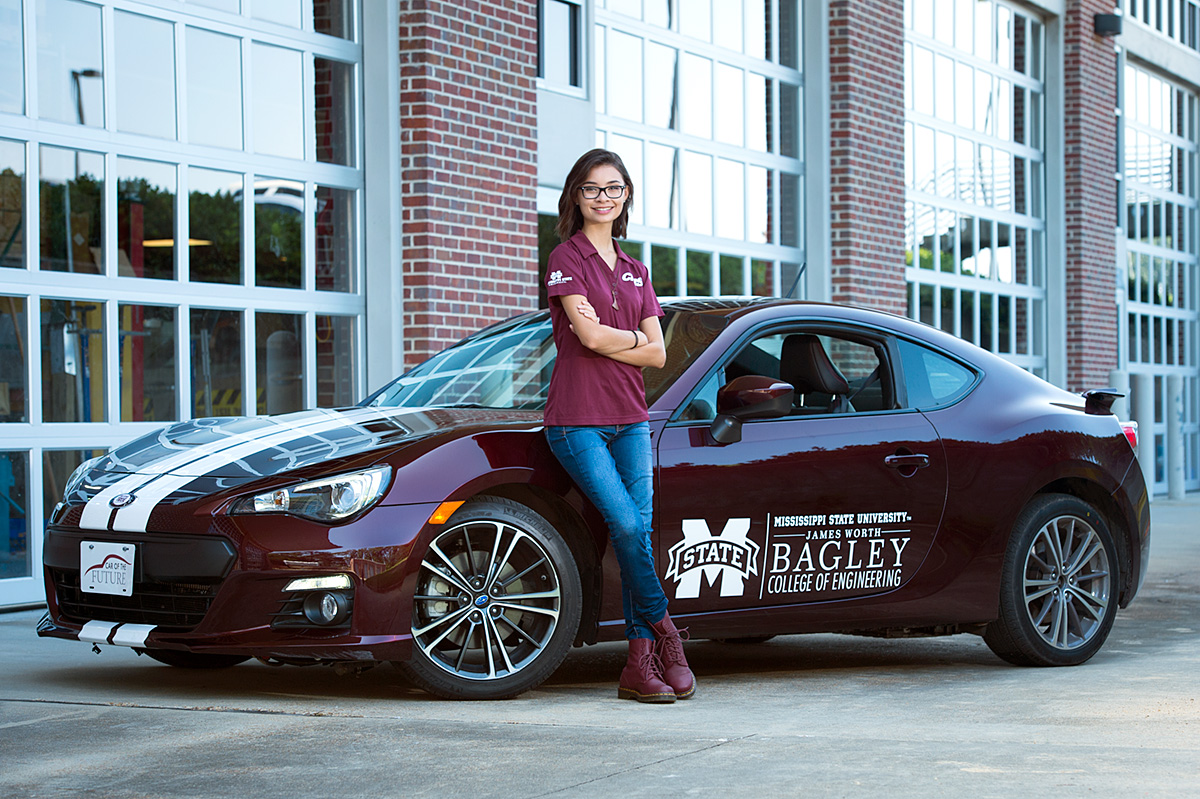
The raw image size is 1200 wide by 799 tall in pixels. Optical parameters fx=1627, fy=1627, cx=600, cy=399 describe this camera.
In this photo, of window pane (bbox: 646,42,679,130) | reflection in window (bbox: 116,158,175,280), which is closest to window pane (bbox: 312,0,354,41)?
reflection in window (bbox: 116,158,175,280)

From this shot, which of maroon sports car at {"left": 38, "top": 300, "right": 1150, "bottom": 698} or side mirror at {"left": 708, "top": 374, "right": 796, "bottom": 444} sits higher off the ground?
side mirror at {"left": 708, "top": 374, "right": 796, "bottom": 444}

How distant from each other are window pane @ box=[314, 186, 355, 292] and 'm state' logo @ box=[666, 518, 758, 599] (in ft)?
15.9

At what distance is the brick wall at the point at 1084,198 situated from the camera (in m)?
18.5

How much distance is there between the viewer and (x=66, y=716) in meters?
4.98

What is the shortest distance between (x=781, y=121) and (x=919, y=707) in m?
→ 9.84

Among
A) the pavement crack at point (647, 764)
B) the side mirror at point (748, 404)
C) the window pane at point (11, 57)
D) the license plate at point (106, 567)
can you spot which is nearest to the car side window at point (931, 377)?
the side mirror at point (748, 404)

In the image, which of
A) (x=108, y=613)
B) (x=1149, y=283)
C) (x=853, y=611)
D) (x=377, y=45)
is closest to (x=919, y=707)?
(x=853, y=611)

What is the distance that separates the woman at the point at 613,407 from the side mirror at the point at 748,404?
304 mm

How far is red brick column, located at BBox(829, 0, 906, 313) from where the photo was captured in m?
14.4

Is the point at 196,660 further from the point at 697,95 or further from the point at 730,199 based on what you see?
the point at 730,199

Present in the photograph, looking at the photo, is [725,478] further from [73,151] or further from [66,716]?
[73,151]

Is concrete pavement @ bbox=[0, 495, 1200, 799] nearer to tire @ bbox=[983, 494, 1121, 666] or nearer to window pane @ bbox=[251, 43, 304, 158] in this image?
tire @ bbox=[983, 494, 1121, 666]

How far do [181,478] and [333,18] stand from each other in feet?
17.8

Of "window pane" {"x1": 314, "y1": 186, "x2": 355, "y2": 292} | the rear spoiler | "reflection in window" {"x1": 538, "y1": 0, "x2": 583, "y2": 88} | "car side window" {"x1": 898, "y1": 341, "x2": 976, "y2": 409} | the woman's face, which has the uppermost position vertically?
"reflection in window" {"x1": 538, "y1": 0, "x2": 583, "y2": 88}
